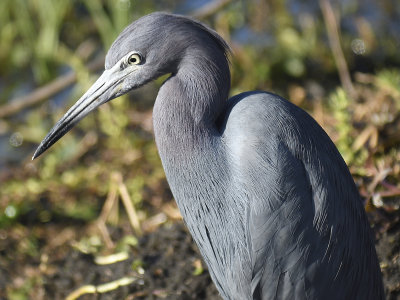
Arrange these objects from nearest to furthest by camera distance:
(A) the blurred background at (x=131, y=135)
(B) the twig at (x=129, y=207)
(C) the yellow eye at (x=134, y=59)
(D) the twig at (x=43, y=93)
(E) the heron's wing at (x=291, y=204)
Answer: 1. (E) the heron's wing at (x=291, y=204)
2. (C) the yellow eye at (x=134, y=59)
3. (A) the blurred background at (x=131, y=135)
4. (B) the twig at (x=129, y=207)
5. (D) the twig at (x=43, y=93)

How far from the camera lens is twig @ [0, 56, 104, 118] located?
596 centimetres

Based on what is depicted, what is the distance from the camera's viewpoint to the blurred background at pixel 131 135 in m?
3.62

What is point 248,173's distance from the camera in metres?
2.70

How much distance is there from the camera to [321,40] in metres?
6.19

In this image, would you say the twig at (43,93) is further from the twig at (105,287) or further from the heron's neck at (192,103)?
the heron's neck at (192,103)

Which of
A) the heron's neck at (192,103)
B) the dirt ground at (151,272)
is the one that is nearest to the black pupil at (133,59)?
the heron's neck at (192,103)

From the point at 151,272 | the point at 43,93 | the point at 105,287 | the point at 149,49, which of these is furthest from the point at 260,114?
the point at 43,93

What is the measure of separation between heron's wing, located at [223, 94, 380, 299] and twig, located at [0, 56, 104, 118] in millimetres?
3421

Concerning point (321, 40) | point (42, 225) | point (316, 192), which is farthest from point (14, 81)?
point (316, 192)

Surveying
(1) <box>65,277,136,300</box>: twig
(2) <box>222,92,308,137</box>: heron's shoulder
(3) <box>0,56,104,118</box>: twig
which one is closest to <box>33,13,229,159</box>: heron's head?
(2) <box>222,92,308,137</box>: heron's shoulder

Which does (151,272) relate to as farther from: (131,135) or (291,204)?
(131,135)

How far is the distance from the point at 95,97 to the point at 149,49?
36cm

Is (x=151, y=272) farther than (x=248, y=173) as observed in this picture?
Yes

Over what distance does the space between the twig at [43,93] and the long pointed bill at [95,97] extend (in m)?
3.04
